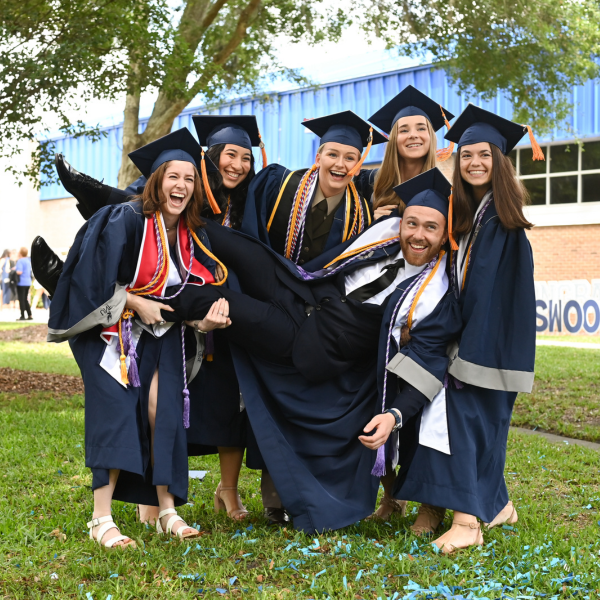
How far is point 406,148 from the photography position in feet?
13.5

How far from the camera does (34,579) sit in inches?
124

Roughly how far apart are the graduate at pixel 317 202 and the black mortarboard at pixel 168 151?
47 centimetres

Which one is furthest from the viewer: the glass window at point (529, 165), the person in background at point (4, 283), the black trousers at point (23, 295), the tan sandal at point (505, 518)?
the person in background at point (4, 283)

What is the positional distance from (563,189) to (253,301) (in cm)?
1800

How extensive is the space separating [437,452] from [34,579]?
1997 mm

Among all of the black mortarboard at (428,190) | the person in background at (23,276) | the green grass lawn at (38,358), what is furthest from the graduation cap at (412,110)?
the person in background at (23,276)

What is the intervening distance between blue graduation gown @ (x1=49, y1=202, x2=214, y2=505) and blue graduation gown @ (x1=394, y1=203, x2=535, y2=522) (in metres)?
1.26

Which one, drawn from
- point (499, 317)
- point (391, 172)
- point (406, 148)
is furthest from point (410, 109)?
point (499, 317)

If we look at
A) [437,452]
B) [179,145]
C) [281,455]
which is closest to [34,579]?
[281,455]

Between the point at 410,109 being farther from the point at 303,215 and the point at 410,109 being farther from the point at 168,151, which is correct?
the point at 168,151

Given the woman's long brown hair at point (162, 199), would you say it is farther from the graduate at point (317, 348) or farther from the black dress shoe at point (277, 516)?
the black dress shoe at point (277, 516)

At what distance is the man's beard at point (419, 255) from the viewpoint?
3703mm

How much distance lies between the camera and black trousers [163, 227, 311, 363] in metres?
3.68

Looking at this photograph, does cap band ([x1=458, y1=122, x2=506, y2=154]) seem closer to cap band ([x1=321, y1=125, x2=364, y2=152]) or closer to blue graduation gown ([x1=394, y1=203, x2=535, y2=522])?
blue graduation gown ([x1=394, y1=203, x2=535, y2=522])
